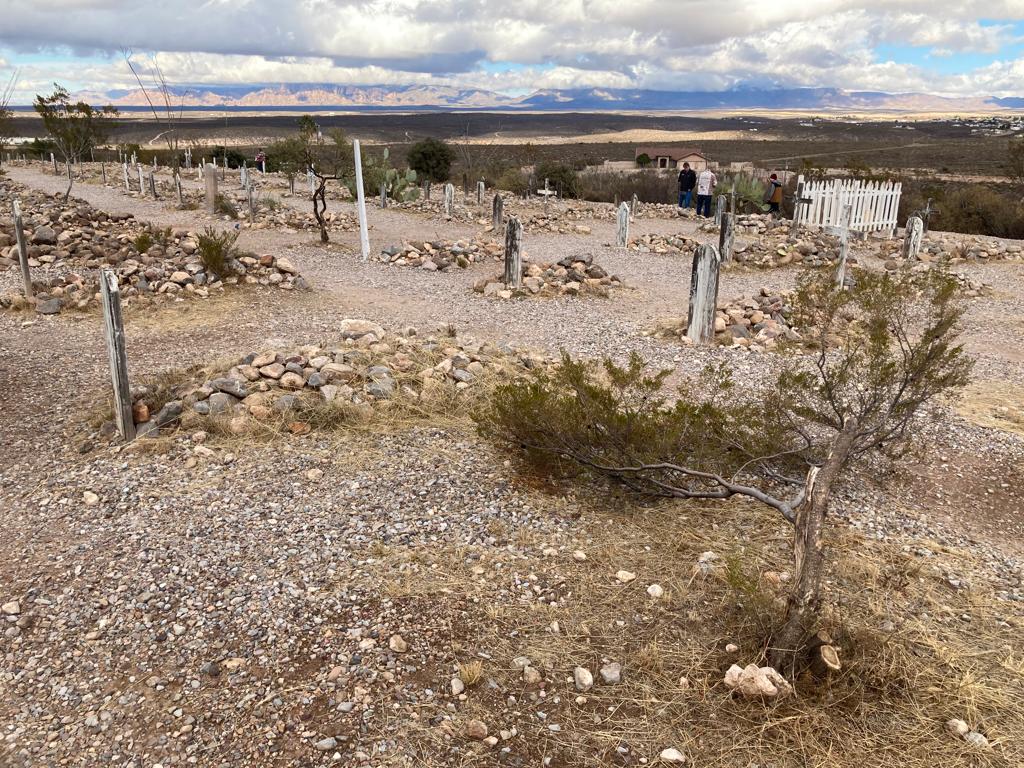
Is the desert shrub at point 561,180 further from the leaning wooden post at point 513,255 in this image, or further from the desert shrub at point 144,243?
the desert shrub at point 144,243

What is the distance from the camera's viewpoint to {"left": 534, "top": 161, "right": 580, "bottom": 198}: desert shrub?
98.0 feet

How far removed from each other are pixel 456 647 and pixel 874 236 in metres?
18.8

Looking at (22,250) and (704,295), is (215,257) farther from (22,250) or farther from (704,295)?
(704,295)

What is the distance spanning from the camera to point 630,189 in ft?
103

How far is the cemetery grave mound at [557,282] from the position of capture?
40.0ft

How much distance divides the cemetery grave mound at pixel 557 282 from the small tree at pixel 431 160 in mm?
22837

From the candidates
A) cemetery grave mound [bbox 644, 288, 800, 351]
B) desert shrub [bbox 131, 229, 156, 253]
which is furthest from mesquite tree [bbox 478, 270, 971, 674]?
desert shrub [bbox 131, 229, 156, 253]

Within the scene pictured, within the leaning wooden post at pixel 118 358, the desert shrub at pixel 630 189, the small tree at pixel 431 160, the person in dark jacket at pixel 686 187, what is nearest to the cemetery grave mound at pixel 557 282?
the leaning wooden post at pixel 118 358

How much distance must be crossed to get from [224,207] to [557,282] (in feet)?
38.7

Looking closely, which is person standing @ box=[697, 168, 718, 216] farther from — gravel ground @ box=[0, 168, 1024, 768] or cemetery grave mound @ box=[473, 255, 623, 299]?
gravel ground @ box=[0, 168, 1024, 768]

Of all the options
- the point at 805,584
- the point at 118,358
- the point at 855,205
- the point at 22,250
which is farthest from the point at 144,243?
the point at 855,205

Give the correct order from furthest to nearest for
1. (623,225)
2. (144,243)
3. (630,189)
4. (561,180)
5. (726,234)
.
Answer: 1. (630,189)
2. (561,180)
3. (623,225)
4. (726,234)
5. (144,243)

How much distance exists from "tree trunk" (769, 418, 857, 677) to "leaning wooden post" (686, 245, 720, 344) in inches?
238

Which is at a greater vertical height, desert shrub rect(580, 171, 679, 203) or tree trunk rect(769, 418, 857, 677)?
desert shrub rect(580, 171, 679, 203)
